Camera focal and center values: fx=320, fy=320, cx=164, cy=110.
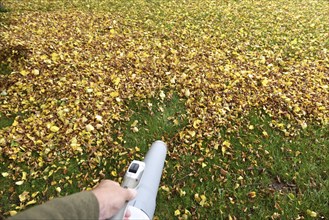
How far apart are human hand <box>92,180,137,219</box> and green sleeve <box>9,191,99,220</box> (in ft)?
0.26

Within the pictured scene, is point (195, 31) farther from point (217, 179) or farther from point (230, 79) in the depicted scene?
point (217, 179)

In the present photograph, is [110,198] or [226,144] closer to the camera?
[110,198]

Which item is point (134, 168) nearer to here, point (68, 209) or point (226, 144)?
point (68, 209)

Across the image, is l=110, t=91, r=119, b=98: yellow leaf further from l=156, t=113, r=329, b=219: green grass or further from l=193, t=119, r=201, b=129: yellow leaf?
l=156, t=113, r=329, b=219: green grass

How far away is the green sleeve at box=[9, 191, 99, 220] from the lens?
4.46 feet

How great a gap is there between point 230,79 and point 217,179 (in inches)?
95.2

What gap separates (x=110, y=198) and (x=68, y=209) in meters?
0.30

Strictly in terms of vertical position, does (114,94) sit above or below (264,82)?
below

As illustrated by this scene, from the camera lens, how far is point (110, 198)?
1.72 metres

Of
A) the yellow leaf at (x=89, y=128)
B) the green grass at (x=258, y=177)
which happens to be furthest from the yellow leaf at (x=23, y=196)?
the green grass at (x=258, y=177)

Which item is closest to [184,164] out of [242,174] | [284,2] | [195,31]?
[242,174]

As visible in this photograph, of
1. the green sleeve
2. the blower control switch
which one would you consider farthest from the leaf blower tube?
the green sleeve

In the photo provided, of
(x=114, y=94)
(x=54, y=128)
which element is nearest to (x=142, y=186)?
(x=54, y=128)

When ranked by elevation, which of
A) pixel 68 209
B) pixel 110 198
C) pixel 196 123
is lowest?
pixel 196 123
